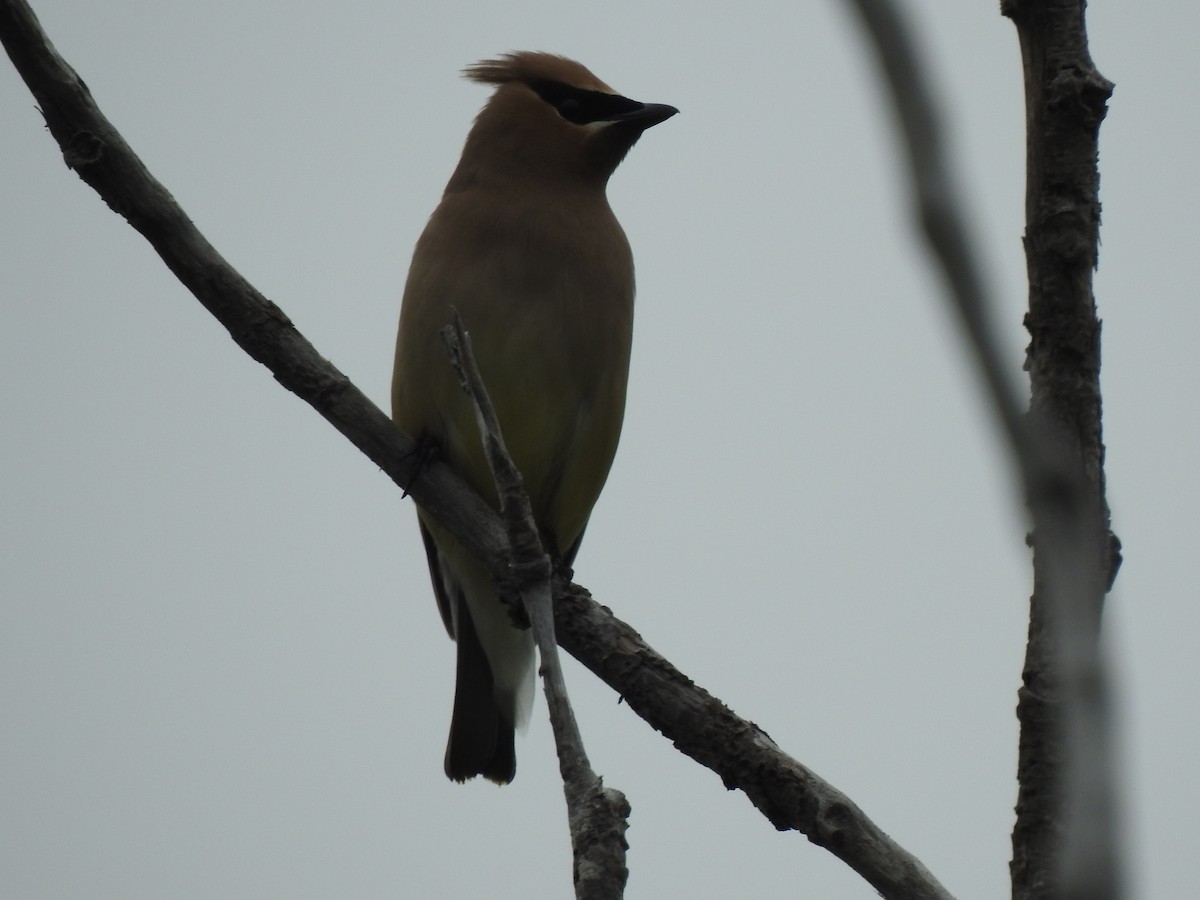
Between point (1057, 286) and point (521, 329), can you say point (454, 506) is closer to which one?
point (521, 329)

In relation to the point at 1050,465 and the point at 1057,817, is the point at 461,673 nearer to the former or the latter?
the point at 1057,817

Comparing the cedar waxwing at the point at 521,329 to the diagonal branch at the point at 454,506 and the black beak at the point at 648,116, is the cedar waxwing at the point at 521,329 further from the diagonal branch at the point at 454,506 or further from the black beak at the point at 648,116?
the diagonal branch at the point at 454,506

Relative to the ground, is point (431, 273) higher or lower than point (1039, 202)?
higher

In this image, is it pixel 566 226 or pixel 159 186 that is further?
pixel 566 226

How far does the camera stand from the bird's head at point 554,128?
5555 millimetres

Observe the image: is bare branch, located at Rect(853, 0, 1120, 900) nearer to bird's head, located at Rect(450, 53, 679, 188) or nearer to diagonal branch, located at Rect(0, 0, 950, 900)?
diagonal branch, located at Rect(0, 0, 950, 900)

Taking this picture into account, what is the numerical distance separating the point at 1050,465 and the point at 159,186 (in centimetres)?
333

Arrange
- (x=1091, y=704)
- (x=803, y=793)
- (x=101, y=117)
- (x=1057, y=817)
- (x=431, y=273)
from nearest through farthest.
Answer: (x=1091, y=704) < (x=1057, y=817) < (x=803, y=793) < (x=101, y=117) < (x=431, y=273)

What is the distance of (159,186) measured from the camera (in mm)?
3818

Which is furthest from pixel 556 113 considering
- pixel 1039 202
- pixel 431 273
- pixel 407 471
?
pixel 1039 202

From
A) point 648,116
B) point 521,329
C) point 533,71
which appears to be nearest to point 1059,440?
point 521,329

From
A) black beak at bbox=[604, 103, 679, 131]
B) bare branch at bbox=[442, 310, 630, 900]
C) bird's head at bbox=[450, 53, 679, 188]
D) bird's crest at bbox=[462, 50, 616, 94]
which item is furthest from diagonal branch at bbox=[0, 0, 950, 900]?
bird's crest at bbox=[462, 50, 616, 94]

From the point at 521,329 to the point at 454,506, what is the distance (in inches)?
35.7

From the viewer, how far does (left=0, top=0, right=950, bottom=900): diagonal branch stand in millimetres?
3248
